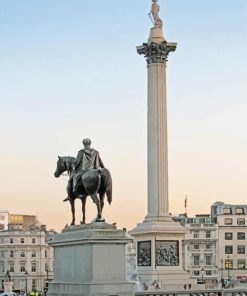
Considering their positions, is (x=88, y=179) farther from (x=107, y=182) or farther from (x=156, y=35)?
(x=156, y=35)

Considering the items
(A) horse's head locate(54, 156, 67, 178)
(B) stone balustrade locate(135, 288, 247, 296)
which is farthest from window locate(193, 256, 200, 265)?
(A) horse's head locate(54, 156, 67, 178)

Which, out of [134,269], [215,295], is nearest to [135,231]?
[134,269]

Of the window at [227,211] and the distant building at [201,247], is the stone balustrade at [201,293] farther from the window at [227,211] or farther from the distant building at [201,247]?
the window at [227,211]

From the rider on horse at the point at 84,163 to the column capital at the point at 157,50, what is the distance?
3694 centimetres

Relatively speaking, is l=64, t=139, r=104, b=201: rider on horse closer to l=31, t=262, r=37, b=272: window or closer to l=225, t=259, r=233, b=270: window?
l=225, t=259, r=233, b=270: window

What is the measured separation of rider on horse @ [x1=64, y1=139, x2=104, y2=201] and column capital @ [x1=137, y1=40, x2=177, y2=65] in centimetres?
3694

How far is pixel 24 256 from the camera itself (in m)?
162

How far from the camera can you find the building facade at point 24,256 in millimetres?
160625

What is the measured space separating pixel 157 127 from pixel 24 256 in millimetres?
104405

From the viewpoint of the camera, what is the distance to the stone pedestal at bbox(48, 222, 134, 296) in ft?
83.6

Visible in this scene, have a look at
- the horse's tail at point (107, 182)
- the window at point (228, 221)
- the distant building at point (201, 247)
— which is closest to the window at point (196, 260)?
the distant building at point (201, 247)

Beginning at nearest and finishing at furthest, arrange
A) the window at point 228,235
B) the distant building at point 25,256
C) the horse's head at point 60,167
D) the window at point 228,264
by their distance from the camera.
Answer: the horse's head at point 60,167 → the window at point 228,264 → the window at point 228,235 → the distant building at point 25,256

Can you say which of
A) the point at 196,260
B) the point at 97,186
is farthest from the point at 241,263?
the point at 97,186

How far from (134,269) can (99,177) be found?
38575 millimetres
